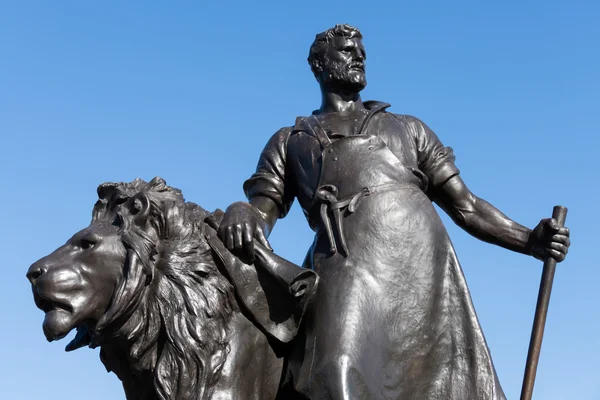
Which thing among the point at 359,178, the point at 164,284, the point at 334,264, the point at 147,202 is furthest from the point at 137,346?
the point at 359,178

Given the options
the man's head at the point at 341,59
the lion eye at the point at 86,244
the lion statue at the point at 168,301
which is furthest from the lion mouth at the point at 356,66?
the lion eye at the point at 86,244

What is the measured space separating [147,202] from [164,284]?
541mm

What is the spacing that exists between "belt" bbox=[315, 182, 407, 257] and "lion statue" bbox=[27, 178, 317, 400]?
0.38m

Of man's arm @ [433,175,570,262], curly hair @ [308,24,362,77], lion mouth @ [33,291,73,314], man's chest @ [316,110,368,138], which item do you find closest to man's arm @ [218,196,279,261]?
man's chest @ [316,110,368,138]

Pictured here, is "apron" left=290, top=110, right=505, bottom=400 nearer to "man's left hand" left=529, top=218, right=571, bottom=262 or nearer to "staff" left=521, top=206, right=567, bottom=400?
"staff" left=521, top=206, right=567, bottom=400

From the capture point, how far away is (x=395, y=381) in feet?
20.6

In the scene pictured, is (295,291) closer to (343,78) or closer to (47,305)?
(47,305)

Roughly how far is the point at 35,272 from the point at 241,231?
4.26ft

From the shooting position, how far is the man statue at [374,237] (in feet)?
20.4

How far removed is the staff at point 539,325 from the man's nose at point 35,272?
3180 millimetres

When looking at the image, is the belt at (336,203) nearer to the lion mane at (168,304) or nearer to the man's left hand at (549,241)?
the lion mane at (168,304)

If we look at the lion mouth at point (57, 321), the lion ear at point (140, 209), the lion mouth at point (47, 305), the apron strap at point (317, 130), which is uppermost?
the apron strap at point (317, 130)

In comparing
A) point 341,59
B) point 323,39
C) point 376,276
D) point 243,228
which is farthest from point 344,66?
point 376,276

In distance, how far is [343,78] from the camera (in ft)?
23.8
